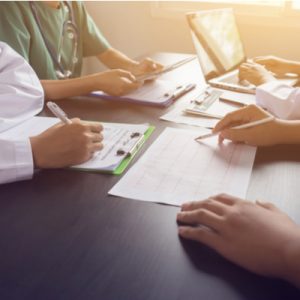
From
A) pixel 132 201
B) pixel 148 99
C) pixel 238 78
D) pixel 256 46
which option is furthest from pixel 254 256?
pixel 256 46

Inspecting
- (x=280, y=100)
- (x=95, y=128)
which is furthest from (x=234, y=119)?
(x=95, y=128)

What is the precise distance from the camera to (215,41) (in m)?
1.35

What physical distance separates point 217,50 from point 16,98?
740mm

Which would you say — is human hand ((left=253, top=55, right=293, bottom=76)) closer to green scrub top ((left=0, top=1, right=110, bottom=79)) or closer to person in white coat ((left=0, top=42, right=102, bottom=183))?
green scrub top ((left=0, top=1, right=110, bottom=79))

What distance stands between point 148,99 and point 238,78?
398mm

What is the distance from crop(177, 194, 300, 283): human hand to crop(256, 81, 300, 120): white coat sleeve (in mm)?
448

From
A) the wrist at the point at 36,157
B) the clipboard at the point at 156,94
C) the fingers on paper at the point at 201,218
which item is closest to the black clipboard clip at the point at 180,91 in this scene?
the clipboard at the point at 156,94

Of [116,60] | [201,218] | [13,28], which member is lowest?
[116,60]

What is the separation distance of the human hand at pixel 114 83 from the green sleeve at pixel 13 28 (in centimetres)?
32

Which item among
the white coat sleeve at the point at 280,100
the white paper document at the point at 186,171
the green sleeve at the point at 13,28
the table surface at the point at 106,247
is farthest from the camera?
the green sleeve at the point at 13,28

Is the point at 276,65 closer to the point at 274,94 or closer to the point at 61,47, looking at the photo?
the point at 274,94

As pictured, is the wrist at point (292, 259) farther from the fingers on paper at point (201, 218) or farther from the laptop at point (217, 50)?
the laptop at point (217, 50)

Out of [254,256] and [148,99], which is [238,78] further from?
[254,256]

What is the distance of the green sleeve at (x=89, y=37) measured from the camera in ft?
5.42
